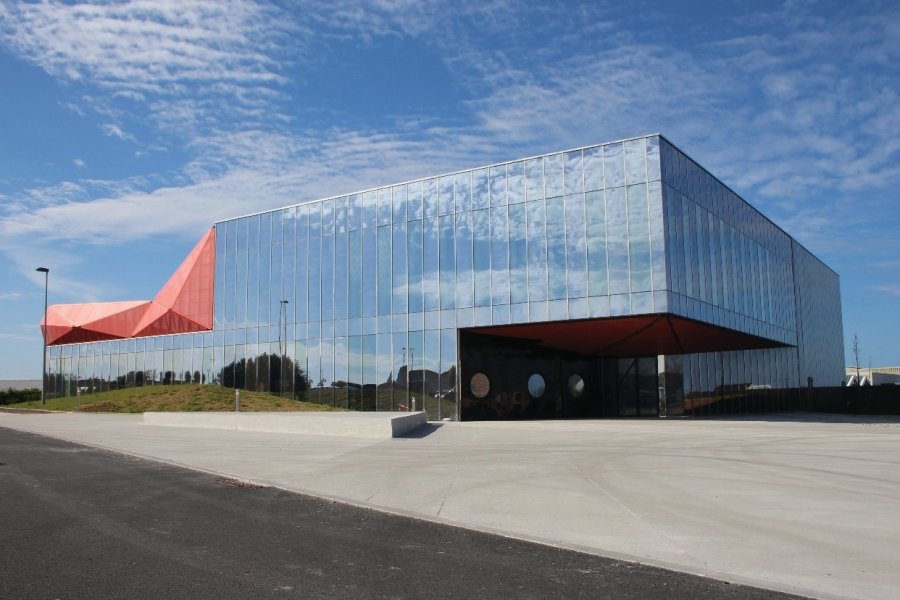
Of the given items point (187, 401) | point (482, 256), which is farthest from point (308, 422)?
point (187, 401)

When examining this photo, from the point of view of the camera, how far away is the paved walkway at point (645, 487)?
825 cm

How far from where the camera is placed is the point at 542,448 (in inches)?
813

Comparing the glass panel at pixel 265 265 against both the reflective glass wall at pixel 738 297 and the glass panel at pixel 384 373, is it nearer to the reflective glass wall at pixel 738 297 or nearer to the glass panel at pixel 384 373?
the glass panel at pixel 384 373

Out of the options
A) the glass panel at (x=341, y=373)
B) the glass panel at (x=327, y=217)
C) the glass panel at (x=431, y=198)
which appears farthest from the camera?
the glass panel at (x=327, y=217)

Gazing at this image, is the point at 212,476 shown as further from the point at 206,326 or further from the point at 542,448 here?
the point at 206,326

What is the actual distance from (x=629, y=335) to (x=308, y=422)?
1843 centimetres

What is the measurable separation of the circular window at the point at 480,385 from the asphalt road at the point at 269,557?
2496 centimetres

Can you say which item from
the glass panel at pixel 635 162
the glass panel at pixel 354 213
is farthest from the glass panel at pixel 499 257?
the glass panel at pixel 354 213

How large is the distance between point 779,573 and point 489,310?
28.3 m

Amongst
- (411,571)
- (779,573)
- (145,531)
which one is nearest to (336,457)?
(145,531)

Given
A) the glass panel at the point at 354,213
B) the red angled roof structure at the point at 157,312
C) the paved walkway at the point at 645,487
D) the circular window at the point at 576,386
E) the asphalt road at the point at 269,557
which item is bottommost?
the paved walkway at the point at 645,487

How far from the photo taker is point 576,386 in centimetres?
4525

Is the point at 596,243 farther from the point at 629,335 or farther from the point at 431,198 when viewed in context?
the point at 431,198

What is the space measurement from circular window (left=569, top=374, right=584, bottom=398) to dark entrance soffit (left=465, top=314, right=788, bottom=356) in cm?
163
